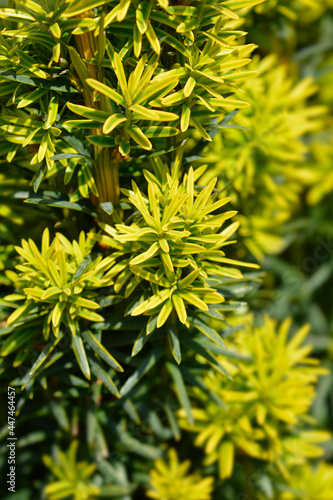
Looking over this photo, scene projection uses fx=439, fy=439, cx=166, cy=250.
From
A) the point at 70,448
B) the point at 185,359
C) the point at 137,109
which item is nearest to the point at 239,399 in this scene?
the point at 185,359

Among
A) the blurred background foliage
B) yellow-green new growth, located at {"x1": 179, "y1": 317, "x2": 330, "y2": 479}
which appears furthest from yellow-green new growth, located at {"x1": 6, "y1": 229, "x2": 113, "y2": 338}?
yellow-green new growth, located at {"x1": 179, "y1": 317, "x2": 330, "y2": 479}

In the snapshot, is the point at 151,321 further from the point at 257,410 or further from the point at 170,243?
the point at 257,410

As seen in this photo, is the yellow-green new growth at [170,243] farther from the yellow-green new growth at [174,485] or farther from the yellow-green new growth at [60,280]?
the yellow-green new growth at [174,485]

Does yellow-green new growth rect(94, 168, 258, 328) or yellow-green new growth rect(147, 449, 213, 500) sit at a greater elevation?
yellow-green new growth rect(94, 168, 258, 328)

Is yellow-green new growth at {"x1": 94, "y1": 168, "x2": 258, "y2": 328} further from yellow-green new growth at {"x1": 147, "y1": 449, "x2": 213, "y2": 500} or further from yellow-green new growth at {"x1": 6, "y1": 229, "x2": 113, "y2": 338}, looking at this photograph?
yellow-green new growth at {"x1": 147, "y1": 449, "x2": 213, "y2": 500}

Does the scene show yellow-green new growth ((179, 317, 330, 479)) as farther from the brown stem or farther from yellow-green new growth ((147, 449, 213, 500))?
the brown stem

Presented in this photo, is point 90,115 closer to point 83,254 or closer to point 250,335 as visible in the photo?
point 83,254

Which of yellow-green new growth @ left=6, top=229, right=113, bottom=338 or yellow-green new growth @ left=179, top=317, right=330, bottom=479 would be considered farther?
yellow-green new growth @ left=179, top=317, right=330, bottom=479

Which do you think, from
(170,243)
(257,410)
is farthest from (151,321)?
(257,410)

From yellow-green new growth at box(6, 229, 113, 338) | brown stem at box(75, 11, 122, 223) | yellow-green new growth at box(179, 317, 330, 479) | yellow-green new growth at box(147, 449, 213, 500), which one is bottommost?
yellow-green new growth at box(147, 449, 213, 500)
